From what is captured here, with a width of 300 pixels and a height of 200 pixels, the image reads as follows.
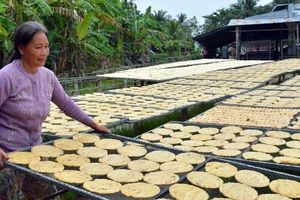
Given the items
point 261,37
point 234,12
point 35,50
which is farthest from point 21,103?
point 234,12

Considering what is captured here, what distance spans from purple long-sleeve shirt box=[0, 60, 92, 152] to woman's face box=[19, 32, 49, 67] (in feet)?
0.29

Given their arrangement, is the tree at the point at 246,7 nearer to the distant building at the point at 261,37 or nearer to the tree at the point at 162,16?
the tree at the point at 162,16

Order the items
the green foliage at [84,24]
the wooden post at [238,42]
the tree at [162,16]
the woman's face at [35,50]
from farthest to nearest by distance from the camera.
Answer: the tree at [162,16] < the wooden post at [238,42] < the green foliage at [84,24] < the woman's face at [35,50]

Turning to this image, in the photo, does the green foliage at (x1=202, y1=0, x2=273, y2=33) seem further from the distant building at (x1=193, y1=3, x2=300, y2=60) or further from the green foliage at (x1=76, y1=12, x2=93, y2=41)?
the green foliage at (x1=76, y1=12, x2=93, y2=41)

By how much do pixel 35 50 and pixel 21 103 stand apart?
1.11 feet

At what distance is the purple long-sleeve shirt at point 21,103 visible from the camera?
2109mm

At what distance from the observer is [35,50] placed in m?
2.09

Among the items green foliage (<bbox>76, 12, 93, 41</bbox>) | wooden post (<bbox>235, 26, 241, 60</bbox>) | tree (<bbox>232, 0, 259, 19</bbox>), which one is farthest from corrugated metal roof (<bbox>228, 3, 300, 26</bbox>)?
tree (<bbox>232, 0, 259, 19</bbox>)

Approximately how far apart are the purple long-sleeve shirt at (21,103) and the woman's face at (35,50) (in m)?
0.09

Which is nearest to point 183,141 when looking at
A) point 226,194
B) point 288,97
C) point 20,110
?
point 226,194

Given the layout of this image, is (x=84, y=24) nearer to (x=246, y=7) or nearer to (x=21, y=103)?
(x=21, y=103)

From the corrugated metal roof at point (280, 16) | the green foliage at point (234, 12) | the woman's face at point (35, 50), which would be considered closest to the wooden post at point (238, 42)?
the corrugated metal roof at point (280, 16)

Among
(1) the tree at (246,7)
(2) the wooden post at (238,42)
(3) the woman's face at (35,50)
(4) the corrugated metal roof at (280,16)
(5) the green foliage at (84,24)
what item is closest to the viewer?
(3) the woman's face at (35,50)

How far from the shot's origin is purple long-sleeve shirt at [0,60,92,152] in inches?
83.0
